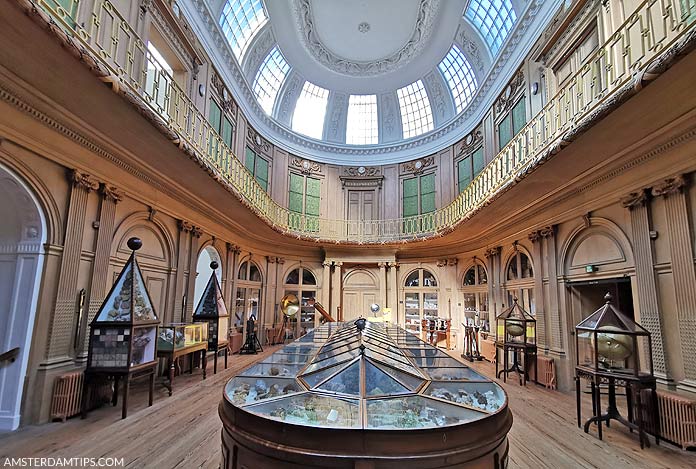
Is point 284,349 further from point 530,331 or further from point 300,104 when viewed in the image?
point 300,104

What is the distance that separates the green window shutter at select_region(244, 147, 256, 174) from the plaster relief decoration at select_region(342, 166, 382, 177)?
4381 millimetres

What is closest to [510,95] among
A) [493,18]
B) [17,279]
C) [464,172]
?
[493,18]

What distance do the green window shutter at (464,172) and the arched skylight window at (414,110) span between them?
3489 millimetres

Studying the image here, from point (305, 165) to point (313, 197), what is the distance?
4.61 ft

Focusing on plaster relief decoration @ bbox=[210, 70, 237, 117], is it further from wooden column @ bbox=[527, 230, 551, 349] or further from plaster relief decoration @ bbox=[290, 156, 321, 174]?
wooden column @ bbox=[527, 230, 551, 349]

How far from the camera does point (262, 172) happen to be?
1329cm

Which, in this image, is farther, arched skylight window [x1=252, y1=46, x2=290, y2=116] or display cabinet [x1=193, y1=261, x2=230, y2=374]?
arched skylight window [x1=252, y1=46, x2=290, y2=116]

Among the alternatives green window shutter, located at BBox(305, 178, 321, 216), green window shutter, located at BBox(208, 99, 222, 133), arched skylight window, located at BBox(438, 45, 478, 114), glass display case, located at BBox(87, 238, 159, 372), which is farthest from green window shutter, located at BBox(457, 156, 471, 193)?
glass display case, located at BBox(87, 238, 159, 372)

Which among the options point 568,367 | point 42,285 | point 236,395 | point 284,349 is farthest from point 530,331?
point 42,285

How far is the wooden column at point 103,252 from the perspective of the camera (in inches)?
219

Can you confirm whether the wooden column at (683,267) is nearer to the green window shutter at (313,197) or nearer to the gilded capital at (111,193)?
the gilded capital at (111,193)

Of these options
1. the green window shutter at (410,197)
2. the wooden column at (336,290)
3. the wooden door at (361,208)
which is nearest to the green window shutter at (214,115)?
the wooden door at (361,208)

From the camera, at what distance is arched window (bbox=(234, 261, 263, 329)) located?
11633mm

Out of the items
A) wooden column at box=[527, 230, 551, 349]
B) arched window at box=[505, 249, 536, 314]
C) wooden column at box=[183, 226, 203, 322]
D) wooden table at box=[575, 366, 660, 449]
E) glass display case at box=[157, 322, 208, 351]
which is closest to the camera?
wooden table at box=[575, 366, 660, 449]
